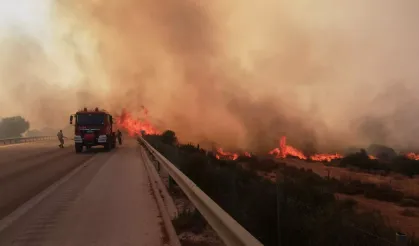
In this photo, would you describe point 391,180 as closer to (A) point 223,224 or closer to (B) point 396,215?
(B) point 396,215

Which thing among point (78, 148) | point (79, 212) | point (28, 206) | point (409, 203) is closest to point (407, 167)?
point (409, 203)

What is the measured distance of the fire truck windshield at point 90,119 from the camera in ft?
94.3

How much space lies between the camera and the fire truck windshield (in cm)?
2873

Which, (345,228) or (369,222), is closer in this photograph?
(345,228)

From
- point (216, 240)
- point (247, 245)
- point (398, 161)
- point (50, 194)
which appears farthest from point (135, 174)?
point (398, 161)

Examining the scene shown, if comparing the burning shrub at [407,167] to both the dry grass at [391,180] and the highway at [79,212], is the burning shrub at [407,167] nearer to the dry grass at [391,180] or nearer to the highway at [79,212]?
the dry grass at [391,180]

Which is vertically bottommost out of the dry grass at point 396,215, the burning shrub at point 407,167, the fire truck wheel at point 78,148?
the burning shrub at point 407,167

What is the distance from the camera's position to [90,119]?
2900 centimetres

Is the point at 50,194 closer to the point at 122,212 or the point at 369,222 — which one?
the point at 122,212

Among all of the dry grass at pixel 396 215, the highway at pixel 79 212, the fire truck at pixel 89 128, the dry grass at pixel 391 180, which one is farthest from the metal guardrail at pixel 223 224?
the fire truck at pixel 89 128

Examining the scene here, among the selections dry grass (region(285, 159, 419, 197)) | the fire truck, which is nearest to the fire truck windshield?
the fire truck

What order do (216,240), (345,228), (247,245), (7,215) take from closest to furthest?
(247,245) → (345,228) → (216,240) → (7,215)

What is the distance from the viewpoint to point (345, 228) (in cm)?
510

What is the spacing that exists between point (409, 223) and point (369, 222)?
7.57 meters
